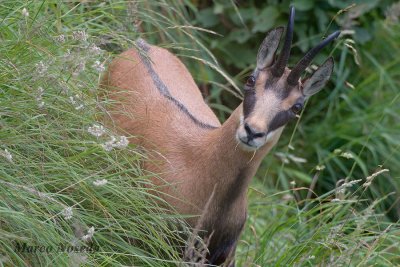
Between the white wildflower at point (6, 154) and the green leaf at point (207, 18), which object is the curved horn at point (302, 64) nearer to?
the white wildflower at point (6, 154)

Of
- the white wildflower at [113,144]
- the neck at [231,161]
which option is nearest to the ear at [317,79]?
the neck at [231,161]

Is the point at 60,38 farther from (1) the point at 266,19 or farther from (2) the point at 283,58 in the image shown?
(1) the point at 266,19

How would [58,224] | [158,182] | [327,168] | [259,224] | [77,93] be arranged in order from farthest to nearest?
[327,168] < [259,224] < [158,182] < [77,93] < [58,224]

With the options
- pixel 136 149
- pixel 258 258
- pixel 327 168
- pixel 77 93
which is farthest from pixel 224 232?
pixel 327 168

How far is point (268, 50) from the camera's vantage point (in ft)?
13.6

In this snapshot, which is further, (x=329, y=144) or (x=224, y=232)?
(x=329, y=144)

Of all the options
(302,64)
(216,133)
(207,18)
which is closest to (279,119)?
(302,64)

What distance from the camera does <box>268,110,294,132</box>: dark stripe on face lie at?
12.8 feet

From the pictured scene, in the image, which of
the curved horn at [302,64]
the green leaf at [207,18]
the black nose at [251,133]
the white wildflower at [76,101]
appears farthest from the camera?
the green leaf at [207,18]

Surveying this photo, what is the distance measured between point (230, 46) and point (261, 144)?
313 centimetres

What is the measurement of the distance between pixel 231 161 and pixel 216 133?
0.18 meters

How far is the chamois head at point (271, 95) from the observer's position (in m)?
3.86

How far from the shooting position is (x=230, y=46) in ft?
22.7

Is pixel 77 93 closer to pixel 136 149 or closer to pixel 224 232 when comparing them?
pixel 136 149
